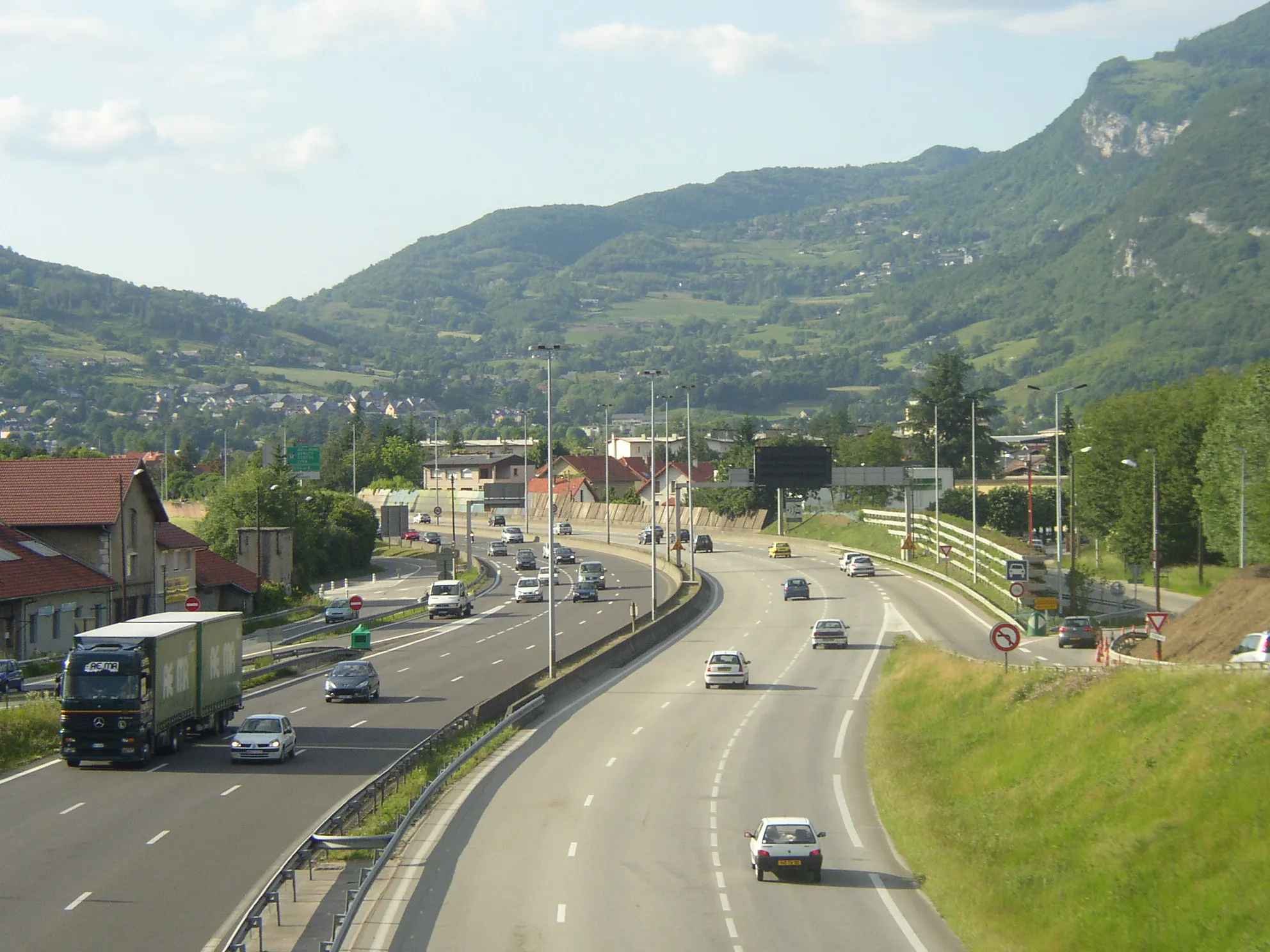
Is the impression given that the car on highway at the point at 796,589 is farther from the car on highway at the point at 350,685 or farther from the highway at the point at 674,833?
the car on highway at the point at 350,685

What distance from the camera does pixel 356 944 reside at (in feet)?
65.8

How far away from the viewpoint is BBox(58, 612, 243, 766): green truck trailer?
107 feet

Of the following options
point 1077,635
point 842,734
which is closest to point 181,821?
point 842,734

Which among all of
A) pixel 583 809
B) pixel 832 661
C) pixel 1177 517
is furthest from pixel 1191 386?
pixel 583 809

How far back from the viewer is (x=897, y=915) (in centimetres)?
2308

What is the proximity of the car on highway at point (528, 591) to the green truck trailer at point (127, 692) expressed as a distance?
5160 cm

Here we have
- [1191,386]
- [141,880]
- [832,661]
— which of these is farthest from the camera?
[1191,386]

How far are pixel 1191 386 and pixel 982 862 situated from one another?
92.1m

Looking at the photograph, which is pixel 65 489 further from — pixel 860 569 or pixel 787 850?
pixel 860 569

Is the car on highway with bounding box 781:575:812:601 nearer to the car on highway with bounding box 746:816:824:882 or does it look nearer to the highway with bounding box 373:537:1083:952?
the highway with bounding box 373:537:1083:952

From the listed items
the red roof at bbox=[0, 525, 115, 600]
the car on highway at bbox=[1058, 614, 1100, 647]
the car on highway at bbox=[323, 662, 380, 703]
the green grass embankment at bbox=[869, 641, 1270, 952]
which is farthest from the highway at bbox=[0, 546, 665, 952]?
the car on highway at bbox=[1058, 614, 1100, 647]

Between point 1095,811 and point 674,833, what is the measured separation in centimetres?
797

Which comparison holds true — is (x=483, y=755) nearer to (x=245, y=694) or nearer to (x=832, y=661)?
(x=245, y=694)

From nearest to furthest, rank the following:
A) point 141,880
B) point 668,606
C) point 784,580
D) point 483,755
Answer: point 141,880 < point 483,755 < point 668,606 < point 784,580
